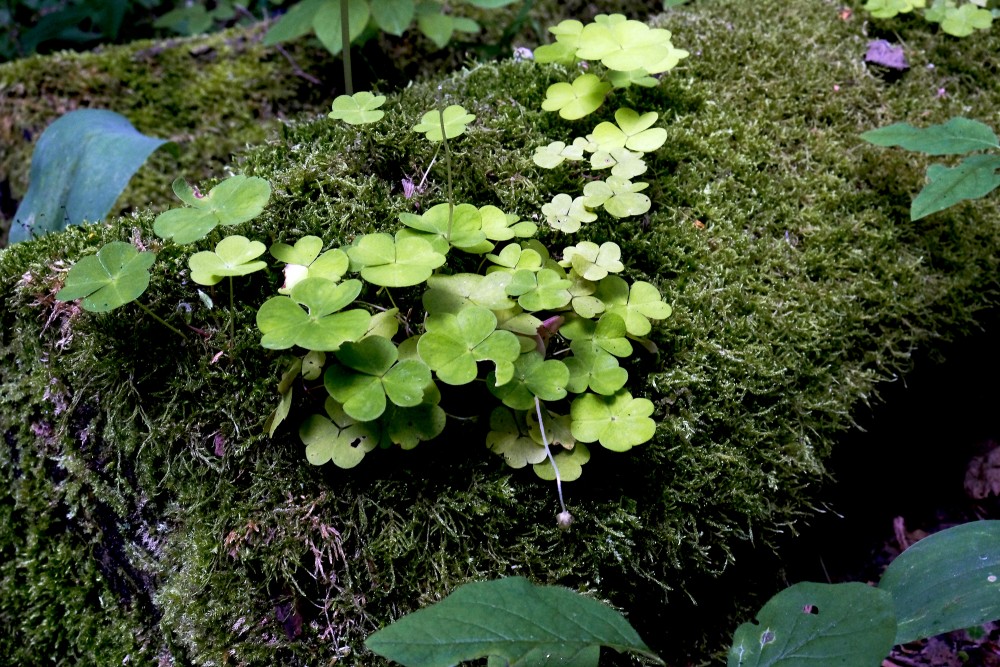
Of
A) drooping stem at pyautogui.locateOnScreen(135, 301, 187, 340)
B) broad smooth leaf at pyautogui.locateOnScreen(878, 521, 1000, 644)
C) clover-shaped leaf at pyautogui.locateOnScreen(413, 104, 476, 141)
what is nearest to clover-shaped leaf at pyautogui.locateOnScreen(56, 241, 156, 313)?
drooping stem at pyautogui.locateOnScreen(135, 301, 187, 340)

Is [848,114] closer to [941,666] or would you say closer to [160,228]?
[941,666]

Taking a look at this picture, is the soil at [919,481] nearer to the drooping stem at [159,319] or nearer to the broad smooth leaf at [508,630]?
the broad smooth leaf at [508,630]

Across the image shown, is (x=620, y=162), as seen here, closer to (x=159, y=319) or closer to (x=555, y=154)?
(x=555, y=154)

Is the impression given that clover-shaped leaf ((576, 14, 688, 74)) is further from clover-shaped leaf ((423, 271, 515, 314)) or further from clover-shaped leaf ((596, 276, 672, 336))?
clover-shaped leaf ((423, 271, 515, 314))

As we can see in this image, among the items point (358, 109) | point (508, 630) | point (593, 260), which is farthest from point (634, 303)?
point (358, 109)

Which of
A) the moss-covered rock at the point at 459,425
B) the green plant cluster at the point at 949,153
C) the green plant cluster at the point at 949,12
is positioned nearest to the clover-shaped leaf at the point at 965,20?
the green plant cluster at the point at 949,12
